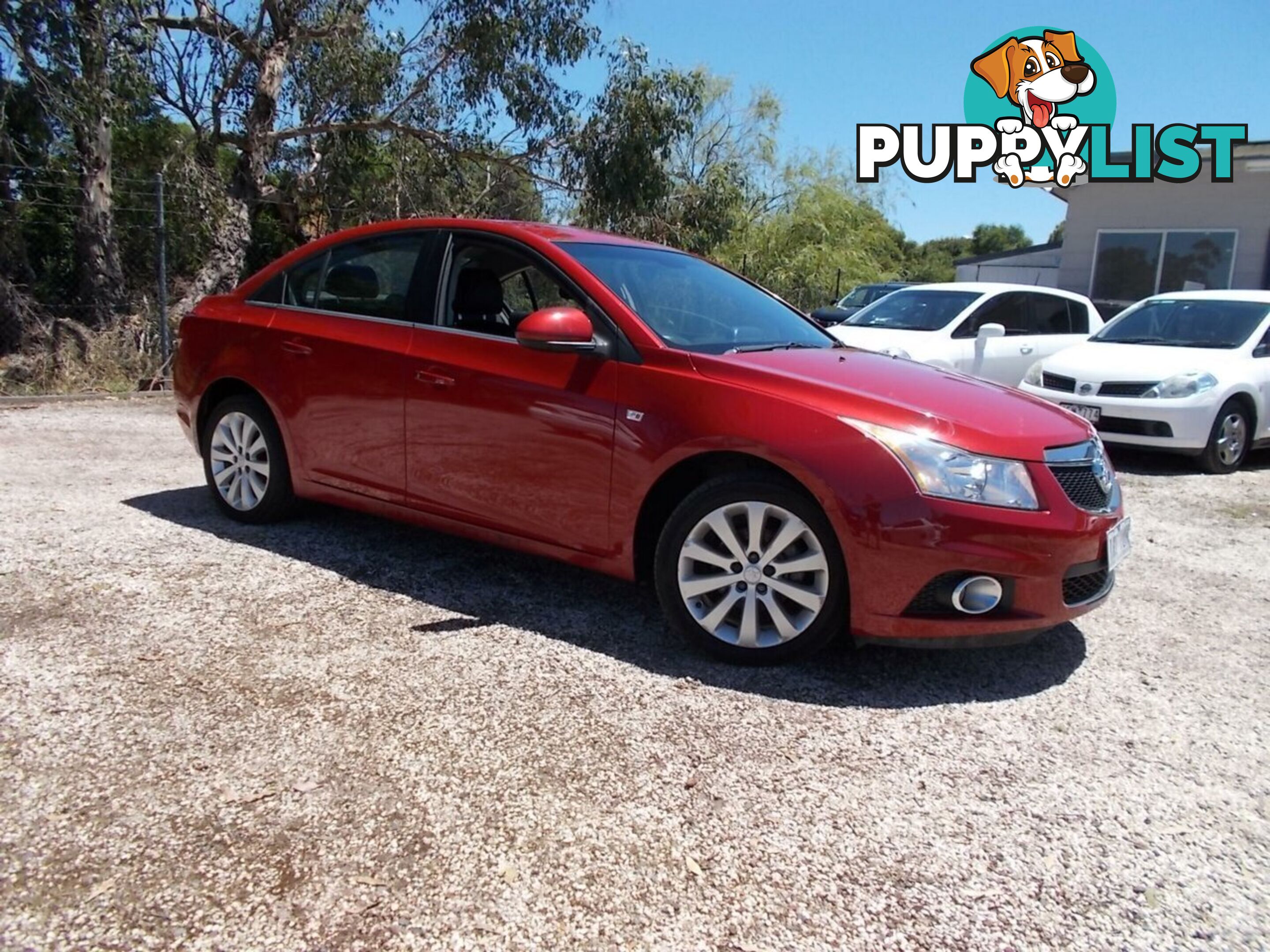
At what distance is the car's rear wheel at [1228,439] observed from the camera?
7516mm

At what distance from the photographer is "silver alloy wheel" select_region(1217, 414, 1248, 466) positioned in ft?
24.9

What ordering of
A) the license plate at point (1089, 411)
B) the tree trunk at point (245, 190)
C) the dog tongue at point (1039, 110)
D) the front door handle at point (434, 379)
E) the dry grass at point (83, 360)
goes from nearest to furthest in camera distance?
the front door handle at point (434, 379) < the license plate at point (1089, 411) < the dry grass at point (83, 360) < the tree trunk at point (245, 190) < the dog tongue at point (1039, 110)

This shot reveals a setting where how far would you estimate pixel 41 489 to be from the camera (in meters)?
5.58

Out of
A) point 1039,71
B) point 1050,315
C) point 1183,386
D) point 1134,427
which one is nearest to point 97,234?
point 1050,315

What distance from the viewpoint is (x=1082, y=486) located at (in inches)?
133

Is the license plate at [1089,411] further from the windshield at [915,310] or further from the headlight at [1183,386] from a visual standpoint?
the windshield at [915,310]

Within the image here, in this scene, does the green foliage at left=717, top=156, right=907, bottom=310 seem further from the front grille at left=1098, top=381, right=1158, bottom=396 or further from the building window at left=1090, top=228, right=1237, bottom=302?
the front grille at left=1098, top=381, right=1158, bottom=396

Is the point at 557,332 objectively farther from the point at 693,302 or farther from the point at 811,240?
the point at 811,240

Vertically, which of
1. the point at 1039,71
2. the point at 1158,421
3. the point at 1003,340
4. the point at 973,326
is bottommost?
the point at 1158,421

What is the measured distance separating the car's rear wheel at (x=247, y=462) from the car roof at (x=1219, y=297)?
26.4 ft

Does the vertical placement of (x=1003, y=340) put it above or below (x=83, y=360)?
above

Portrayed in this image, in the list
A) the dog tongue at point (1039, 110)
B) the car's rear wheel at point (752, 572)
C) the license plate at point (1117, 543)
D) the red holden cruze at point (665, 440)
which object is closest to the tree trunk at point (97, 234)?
the red holden cruze at point (665, 440)

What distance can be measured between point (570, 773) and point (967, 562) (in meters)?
1.45

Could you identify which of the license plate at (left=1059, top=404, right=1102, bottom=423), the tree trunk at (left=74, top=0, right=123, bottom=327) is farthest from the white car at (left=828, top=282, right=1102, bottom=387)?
the tree trunk at (left=74, top=0, right=123, bottom=327)
